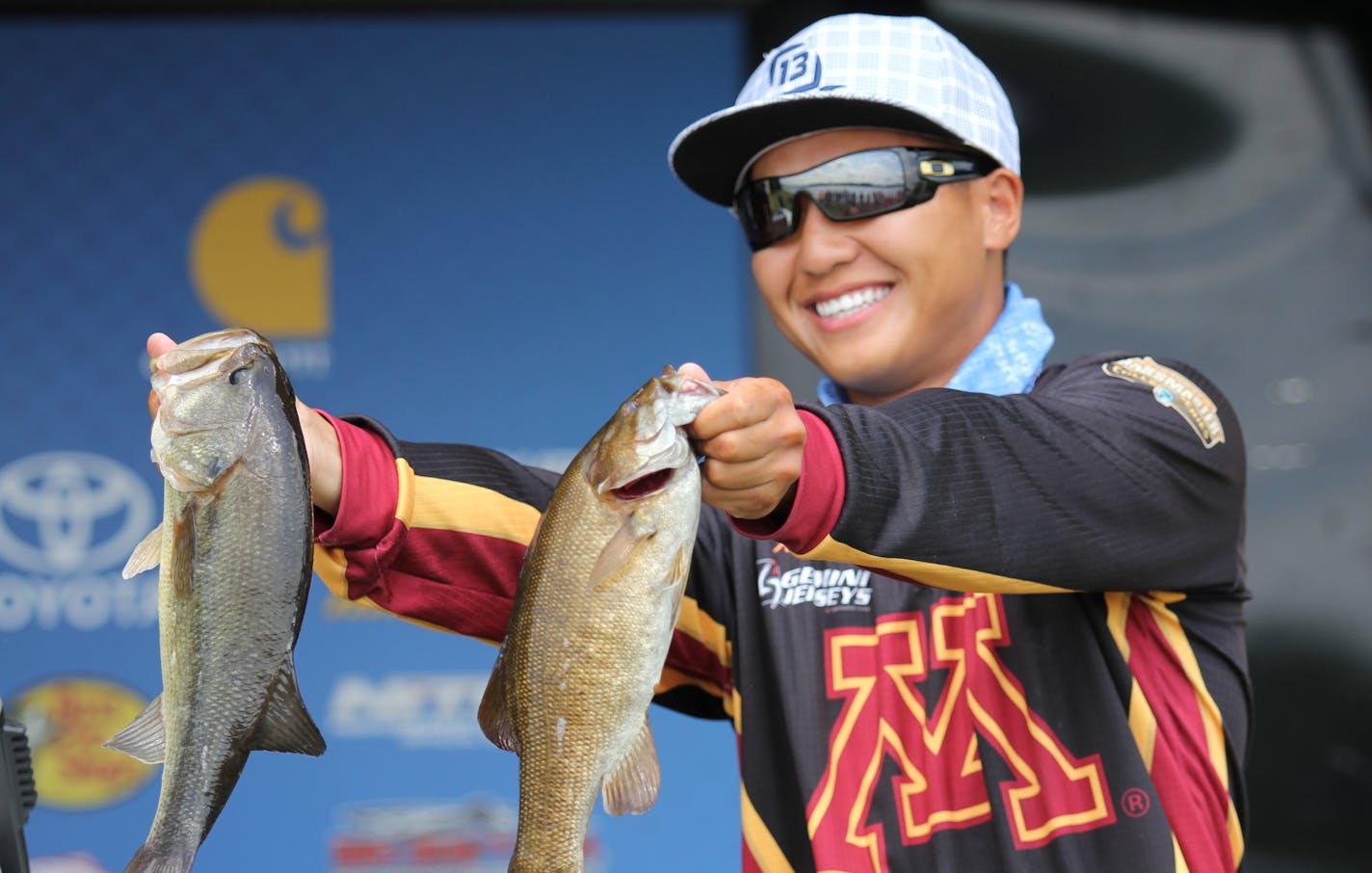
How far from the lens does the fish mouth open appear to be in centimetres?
125

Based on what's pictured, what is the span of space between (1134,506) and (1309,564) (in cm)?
272

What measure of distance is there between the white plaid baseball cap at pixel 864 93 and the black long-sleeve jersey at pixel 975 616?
16.3 inches

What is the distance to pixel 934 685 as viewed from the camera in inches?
71.3

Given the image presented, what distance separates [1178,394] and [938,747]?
57 cm

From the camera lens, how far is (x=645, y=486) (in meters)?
1.26

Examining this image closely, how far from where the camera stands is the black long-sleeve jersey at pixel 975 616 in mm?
1422

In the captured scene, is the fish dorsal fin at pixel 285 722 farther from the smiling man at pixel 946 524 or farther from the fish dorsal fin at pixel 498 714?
the smiling man at pixel 946 524

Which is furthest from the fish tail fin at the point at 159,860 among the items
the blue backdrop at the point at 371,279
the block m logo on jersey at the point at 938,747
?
the blue backdrop at the point at 371,279

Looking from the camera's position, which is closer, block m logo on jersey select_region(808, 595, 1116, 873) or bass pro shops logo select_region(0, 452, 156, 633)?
block m logo on jersey select_region(808, 595, 1116, 873)

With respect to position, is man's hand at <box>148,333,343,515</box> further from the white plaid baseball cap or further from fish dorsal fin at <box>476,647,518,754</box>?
the white plaid baseball cap

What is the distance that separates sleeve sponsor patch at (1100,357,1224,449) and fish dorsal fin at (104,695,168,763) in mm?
1185

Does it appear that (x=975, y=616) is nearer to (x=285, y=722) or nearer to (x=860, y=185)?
(x=860, y=185)

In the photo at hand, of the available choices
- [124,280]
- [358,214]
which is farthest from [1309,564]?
[124,280]

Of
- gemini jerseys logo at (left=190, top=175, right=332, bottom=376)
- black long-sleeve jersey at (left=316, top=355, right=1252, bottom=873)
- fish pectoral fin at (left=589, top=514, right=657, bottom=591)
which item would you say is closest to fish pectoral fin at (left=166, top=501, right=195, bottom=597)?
black long-sleeve jersey at (left=316, top=355, right=1252, bottom=873)
